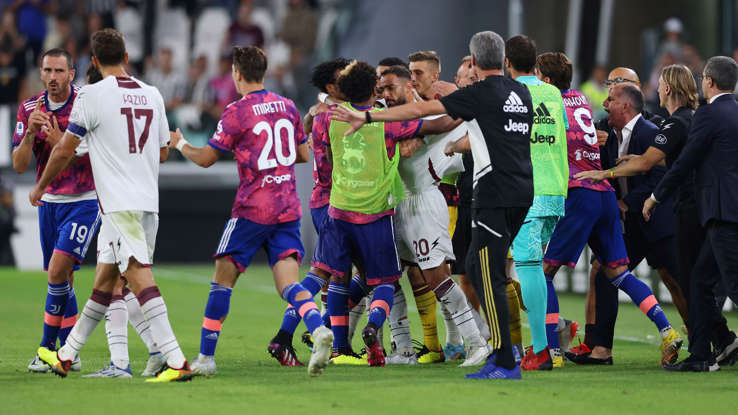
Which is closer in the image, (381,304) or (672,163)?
(381,304)

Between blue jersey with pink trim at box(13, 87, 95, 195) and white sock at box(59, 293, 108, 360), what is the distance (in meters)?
1.02

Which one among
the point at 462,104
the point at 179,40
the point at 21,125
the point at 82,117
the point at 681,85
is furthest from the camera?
the point at 179,40

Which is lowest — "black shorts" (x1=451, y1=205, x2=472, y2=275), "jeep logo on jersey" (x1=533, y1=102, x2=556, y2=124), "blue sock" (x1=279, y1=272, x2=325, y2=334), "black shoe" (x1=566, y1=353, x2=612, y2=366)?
"black shoe" (x1=566, y1=353, x2=612, y2=366)

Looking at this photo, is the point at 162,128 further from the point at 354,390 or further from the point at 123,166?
the point at 354,390

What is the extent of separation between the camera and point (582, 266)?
14023mm

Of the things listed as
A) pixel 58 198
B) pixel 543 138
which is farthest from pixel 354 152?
pixel 58 198

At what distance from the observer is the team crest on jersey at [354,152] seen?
752 cm

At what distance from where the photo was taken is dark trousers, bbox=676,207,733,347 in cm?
790

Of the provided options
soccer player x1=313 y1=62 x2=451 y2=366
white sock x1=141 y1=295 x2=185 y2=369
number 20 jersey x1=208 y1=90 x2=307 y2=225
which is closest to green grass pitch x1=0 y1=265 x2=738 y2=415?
white sock x1=141 y1=295 x2=185 y2=369

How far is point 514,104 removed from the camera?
682 cm

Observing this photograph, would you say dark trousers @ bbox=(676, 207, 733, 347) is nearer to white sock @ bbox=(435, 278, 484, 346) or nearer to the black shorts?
white sock @ bbox=(435, 278, 484, 346)

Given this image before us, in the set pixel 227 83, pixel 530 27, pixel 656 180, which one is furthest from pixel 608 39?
pixel 656 180

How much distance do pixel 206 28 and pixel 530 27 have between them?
641 cm

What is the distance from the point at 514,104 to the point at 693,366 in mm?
2200
